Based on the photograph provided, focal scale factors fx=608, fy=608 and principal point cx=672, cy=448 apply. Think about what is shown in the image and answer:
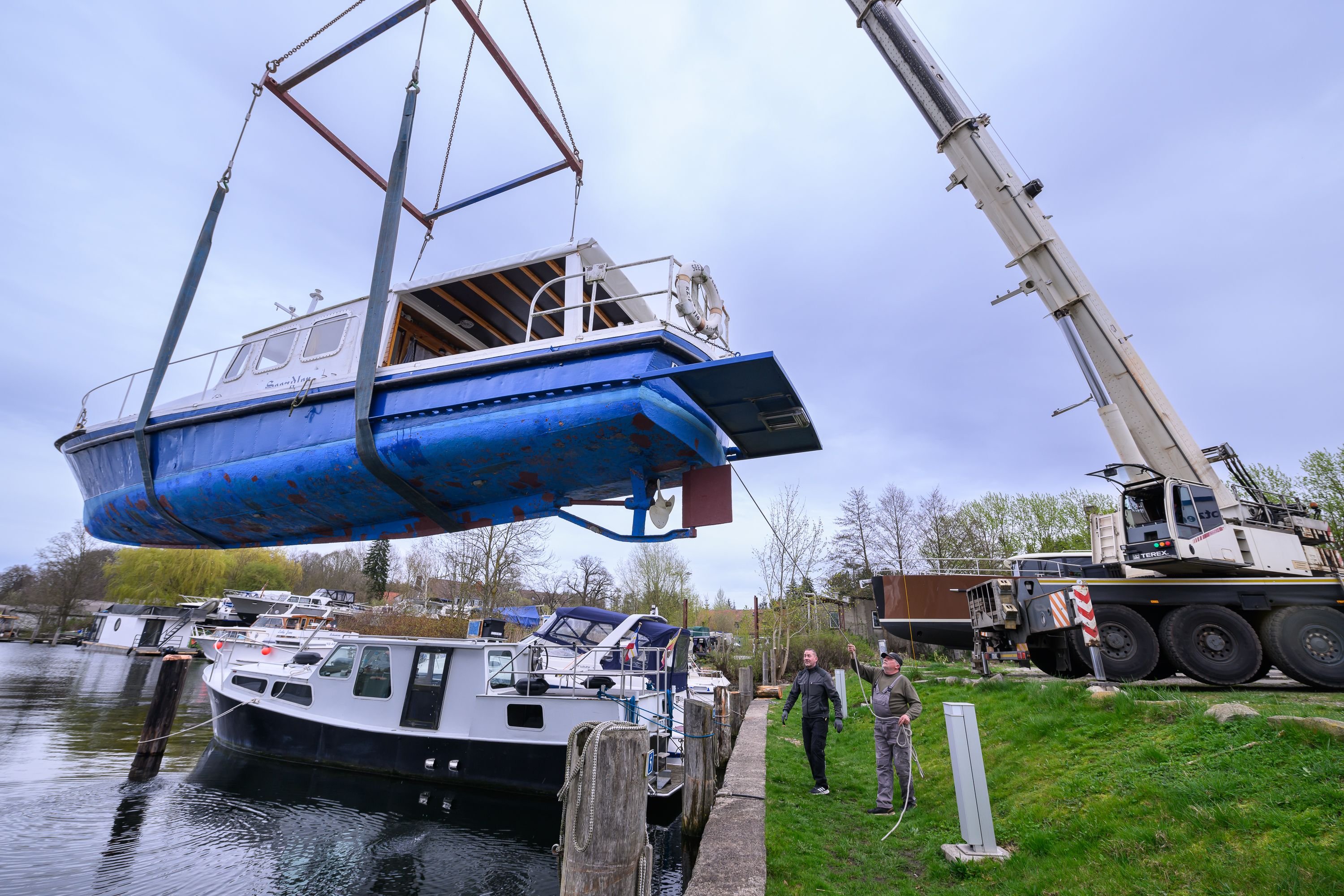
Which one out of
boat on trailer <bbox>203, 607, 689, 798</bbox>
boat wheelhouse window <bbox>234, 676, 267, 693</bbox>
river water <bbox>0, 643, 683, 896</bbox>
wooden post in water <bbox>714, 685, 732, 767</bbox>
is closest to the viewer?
river water <bbox>0, 643, 683, 896</bbox>

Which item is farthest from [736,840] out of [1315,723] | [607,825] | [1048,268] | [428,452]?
[1048,268]

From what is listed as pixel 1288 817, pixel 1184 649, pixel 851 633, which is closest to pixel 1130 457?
pixel 1184 649

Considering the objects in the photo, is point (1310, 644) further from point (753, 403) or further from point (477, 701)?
point (477, 701)

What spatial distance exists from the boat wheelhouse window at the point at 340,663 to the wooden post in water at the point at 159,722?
210 cm

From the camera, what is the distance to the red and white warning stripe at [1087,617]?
25.0ft

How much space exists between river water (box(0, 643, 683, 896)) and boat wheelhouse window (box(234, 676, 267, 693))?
4.36 feet

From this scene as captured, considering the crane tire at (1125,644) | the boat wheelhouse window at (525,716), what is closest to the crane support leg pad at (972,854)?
the crane tire at (1125,644)

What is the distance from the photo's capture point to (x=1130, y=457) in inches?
387

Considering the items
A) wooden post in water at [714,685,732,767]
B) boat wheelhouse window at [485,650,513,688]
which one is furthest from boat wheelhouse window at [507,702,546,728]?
wooden post in water at [714,685,732,767]

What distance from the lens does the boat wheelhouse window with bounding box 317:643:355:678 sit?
36.6 ft

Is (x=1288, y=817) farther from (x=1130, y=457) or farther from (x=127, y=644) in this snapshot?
(x=127, y=644)

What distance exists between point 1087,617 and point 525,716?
8258mm

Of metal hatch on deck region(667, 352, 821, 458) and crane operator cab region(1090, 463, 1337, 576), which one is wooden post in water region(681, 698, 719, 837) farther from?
crane operator cab region(1090, 463, 1337, 576)

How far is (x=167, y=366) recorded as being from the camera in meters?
7.79
